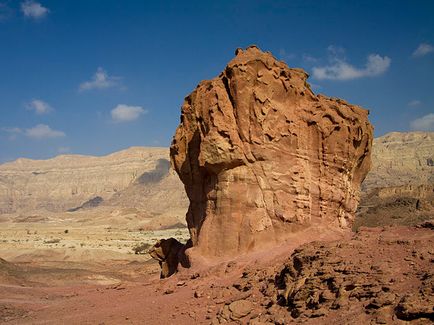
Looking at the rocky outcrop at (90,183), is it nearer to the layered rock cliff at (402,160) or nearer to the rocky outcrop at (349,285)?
the layered rock cliff at (402,160)

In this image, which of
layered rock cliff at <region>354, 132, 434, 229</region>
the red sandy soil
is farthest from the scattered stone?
layered rock cliff at <region>354, 132, 434, 229</region>

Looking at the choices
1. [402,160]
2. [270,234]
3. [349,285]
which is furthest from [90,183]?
[349,285]

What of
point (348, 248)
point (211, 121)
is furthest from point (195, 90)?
point (348, 248)

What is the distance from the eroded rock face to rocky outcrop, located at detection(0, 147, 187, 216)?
131722 millimetres

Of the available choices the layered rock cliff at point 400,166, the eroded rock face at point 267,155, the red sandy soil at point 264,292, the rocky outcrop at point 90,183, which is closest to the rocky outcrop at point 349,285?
the red sandy soil at point 264,292

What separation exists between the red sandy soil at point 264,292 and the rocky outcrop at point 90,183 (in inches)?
5199

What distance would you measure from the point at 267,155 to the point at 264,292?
5.16 m

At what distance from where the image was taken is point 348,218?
16.6m

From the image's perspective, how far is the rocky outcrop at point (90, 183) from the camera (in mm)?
157625

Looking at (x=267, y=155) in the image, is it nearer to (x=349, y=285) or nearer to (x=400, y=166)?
(x=349, y=285)

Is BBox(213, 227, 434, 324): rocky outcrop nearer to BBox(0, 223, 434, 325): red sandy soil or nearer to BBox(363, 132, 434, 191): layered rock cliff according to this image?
BBox(0, 223, 434, 325): red sandy soil

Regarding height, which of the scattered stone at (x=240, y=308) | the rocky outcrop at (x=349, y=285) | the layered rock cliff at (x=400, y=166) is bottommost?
the scattered stone at (x=240, y=308)

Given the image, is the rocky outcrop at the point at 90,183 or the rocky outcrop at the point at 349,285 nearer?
the rocky outcrop at the point at 349,285

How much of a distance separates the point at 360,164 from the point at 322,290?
30.7 feet
